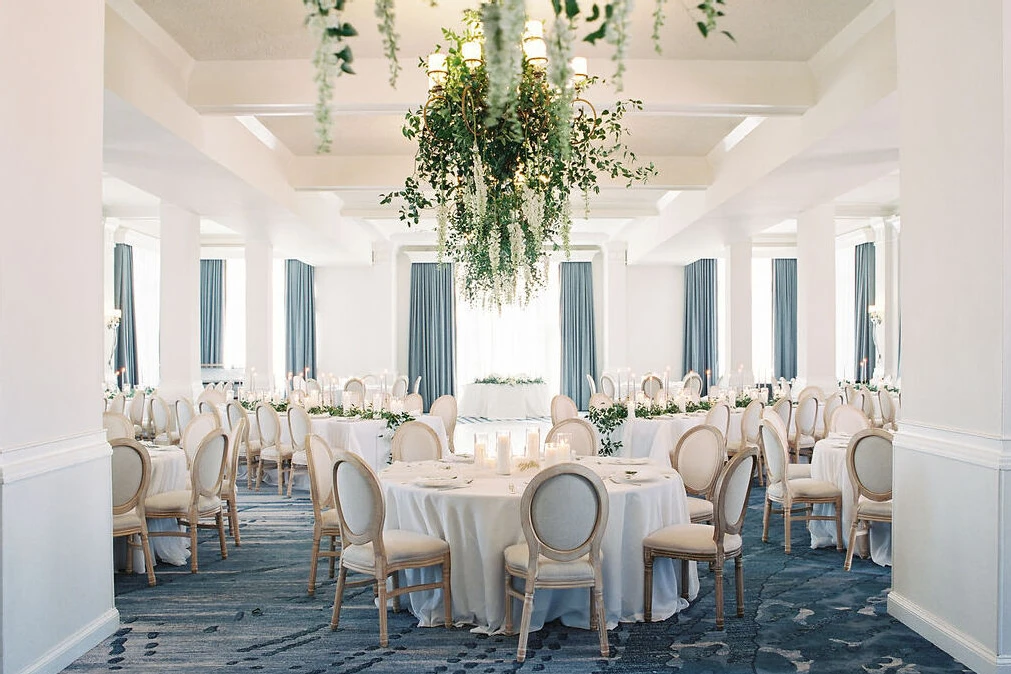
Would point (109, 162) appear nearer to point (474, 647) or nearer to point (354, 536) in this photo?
point (354, 536)

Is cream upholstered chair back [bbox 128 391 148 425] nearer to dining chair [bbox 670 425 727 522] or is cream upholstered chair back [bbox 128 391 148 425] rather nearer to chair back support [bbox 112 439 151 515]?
chair back support [bbox 112 439 151 515]

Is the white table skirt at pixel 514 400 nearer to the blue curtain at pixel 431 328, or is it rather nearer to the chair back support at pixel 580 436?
the blue curtain at pixel 431 328

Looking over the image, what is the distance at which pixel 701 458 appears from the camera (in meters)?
6.17

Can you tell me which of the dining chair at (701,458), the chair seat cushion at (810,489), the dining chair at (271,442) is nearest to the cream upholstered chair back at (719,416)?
the chair seat cushion at (810,489)

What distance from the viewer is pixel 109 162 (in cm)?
746

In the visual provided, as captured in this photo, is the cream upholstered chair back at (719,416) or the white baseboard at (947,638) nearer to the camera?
the white baseboard at (947,638)

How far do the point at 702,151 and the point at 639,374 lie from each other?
29.2 feet

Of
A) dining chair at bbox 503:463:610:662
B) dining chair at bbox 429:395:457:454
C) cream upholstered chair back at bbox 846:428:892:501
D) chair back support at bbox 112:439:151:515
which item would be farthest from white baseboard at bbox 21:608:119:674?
dining chair at bbox 429:395:457:454

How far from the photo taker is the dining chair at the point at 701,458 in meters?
6.09

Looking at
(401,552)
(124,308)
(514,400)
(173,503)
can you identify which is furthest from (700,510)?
(124,308)

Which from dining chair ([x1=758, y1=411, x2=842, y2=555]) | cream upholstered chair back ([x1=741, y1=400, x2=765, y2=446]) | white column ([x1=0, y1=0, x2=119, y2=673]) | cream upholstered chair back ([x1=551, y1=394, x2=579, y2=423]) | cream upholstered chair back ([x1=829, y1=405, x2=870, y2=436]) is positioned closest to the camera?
white column ([x1=0, y1=0, x2=119, y2=673])

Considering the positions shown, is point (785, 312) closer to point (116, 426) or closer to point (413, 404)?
point (413, 404)

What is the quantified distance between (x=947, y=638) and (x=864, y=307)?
518 inches

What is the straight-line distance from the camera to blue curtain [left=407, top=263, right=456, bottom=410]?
723 inches
